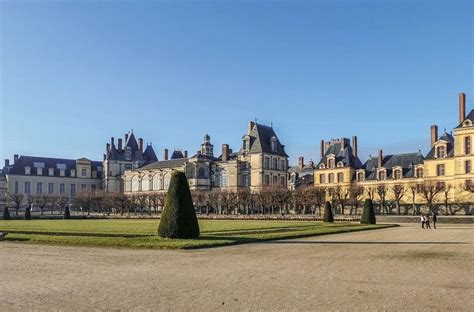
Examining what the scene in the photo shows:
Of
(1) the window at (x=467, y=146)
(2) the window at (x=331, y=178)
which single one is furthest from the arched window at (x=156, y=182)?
(1) the window at (x=467, y=146)

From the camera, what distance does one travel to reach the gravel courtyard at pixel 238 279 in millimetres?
7574

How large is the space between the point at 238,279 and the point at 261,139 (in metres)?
59.9

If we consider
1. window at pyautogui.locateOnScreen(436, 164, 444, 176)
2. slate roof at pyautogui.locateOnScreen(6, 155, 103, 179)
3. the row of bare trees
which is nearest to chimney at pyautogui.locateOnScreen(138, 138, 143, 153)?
slate roof at pyautogui.locateOnScreen(6, 155, 103, 179)

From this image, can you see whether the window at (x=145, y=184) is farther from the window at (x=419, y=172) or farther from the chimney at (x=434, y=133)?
the chimney at (x=434, y=133)

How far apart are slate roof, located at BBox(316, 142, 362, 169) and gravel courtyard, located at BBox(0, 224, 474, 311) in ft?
159

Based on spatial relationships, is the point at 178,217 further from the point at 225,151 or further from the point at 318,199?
the point at 225,151

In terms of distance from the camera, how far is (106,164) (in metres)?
86.6

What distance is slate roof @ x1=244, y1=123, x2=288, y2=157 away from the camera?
68938 mm

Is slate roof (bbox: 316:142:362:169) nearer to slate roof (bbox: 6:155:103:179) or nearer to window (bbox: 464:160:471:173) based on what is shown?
window (bbox: 464:160:471:173)

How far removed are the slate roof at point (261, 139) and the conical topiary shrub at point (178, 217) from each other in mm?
49568

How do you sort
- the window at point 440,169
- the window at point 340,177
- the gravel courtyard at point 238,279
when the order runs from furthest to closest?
the window at point 340,177
the window at point 440,169
the gravel courtyard at point 238,279

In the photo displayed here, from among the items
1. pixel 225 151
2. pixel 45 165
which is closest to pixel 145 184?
pixel 225 151

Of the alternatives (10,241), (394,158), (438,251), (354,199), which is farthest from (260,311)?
(394,158)

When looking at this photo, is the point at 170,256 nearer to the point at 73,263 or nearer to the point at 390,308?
the point at 73,263
